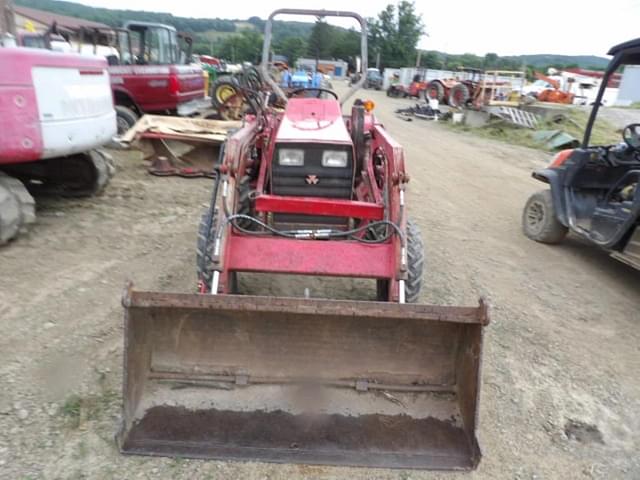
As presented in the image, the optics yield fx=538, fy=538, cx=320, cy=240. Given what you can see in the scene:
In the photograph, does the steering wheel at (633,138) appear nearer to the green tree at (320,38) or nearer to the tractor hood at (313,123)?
the tractor hood at (313,123)

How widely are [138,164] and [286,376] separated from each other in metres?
6.52

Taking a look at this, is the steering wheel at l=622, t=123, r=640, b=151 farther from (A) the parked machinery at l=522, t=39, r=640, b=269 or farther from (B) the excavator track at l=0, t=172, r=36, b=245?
(B) the excavator track at l=0, t=172, r=36, b=245

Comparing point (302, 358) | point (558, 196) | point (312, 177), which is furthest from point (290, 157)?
point (558, 196)

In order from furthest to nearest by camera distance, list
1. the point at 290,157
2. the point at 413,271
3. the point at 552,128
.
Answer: the point at 552,128 → the point at 290,157 → the point at 413,271

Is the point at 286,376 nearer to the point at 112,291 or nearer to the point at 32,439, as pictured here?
the point at 32,439

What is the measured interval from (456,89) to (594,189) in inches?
663

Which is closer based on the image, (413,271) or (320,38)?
(413,271)

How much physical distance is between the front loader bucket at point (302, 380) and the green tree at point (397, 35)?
204ft

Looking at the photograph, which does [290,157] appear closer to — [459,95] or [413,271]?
[413,271]

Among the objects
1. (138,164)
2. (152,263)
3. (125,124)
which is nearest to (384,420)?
(152,263)

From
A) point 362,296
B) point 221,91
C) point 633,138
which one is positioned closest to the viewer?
point 362,296

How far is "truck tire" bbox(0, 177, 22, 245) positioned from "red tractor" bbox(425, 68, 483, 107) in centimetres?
1858

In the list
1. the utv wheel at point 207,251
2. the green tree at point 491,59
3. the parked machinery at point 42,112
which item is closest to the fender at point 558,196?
the utv wheel at point 207,251

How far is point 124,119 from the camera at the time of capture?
9.58 meters
